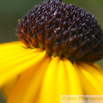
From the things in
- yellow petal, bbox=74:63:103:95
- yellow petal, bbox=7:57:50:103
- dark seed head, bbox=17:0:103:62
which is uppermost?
dark seed head, bbox=17:0:103:62

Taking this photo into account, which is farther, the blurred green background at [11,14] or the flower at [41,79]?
the blurred green background at [11,14]

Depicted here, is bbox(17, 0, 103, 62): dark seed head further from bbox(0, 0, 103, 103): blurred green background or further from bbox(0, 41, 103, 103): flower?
bbox(0, 0, 103, 103): blurred green background

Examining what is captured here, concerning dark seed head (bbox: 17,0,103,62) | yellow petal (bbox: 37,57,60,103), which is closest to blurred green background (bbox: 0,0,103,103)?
dark seed head (bbox: 17,0,103,62)

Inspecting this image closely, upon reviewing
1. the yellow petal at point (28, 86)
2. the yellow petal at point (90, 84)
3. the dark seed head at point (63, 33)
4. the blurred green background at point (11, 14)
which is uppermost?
the blurred green background at point (11, 14)

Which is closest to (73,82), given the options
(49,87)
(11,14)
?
(49,87)

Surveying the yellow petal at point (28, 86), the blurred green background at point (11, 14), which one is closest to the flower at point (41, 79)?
the yellow petal at point (28, 86)

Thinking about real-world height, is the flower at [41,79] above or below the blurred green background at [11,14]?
below

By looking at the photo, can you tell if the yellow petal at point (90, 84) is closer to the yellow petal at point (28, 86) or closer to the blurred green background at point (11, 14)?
the yellow petal at point (28, 86)

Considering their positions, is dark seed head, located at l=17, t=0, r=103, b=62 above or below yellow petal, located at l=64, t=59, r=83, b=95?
above
